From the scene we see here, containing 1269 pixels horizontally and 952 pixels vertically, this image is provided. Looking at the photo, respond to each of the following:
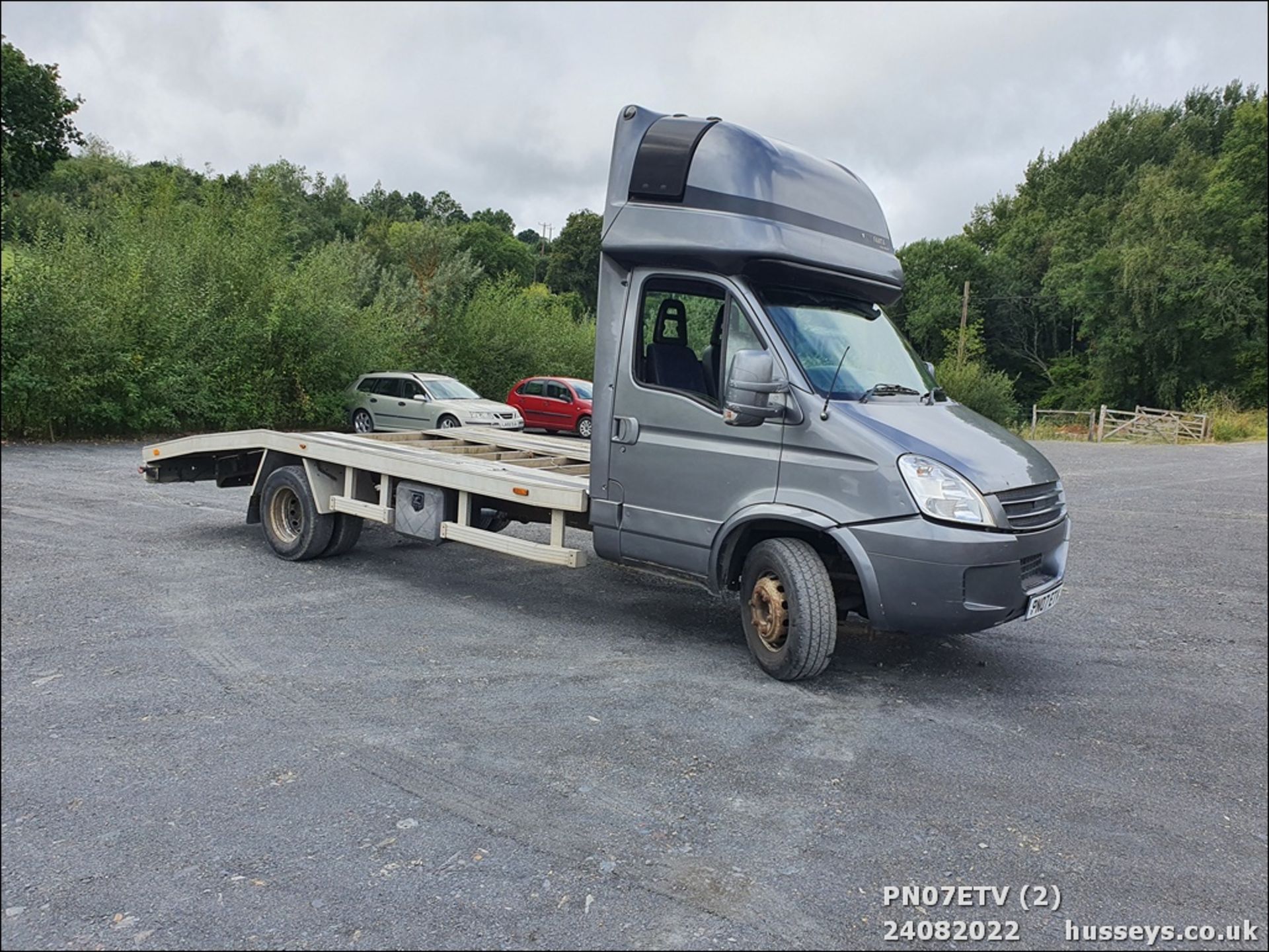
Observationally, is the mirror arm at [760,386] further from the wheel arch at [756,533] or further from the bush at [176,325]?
the bush at [176,325]

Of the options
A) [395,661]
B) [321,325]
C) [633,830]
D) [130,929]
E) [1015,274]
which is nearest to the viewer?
[130,929]

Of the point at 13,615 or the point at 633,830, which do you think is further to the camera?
Answer: the point at 633,830

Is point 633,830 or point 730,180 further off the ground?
point 730,180

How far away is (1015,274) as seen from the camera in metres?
60.9

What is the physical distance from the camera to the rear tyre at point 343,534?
7.51 m

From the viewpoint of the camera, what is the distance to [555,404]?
2331 cm

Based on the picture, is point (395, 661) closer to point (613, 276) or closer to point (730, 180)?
point (613, 276)

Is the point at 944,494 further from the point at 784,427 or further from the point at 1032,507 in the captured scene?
the point at 784,427

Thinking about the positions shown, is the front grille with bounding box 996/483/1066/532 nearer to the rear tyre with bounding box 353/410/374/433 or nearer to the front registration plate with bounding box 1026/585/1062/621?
the front registration plate with bounding box 1026/585/1062/621

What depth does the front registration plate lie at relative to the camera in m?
4.75

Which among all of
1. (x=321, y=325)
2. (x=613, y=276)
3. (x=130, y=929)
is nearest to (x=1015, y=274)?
(x=321, y=325)

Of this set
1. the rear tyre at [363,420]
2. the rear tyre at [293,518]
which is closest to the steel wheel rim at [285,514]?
the rear tyre at [293,518]

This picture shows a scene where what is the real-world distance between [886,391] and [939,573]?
1.29m

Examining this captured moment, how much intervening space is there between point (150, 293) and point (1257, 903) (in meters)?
19.0
